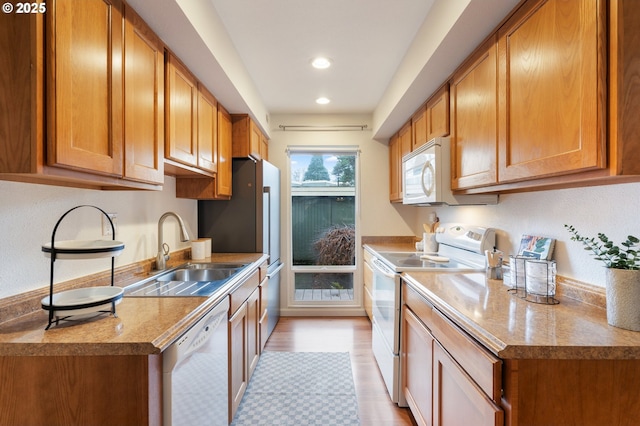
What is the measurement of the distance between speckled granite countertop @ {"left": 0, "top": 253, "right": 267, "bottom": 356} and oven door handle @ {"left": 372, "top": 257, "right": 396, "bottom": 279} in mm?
1287

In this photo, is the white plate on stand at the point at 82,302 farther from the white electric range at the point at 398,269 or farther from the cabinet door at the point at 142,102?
the white electric range at the point at 398,269

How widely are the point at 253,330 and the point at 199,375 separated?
1136 millimetres

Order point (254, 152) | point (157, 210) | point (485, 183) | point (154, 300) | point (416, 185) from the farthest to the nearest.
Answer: point (254, 152)
point (416, 185)
point (157, 210)
point (485, 183)
point (154, 300)

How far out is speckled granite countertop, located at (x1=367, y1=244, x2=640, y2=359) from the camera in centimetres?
92

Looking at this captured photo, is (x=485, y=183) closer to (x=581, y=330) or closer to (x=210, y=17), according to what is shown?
(x=581, y=330)

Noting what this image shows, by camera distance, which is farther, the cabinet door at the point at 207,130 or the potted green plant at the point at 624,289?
the cabinet door at the point at 207,130

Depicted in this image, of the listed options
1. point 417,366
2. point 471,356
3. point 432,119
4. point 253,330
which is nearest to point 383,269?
point 417,366

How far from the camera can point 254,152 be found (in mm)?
3117

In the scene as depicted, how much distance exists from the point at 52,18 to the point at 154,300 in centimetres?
108

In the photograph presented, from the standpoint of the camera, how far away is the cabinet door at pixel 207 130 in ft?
7.16

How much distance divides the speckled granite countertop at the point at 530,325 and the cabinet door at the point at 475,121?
594mm

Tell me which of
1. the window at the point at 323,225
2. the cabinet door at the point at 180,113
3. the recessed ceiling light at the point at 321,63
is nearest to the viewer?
the cabinet door at the point at 180,113

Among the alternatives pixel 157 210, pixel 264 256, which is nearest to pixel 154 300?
pixel 157 210

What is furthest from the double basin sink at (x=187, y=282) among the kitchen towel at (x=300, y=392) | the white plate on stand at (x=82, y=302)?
the kitchen towel at (x=300, y=392)
